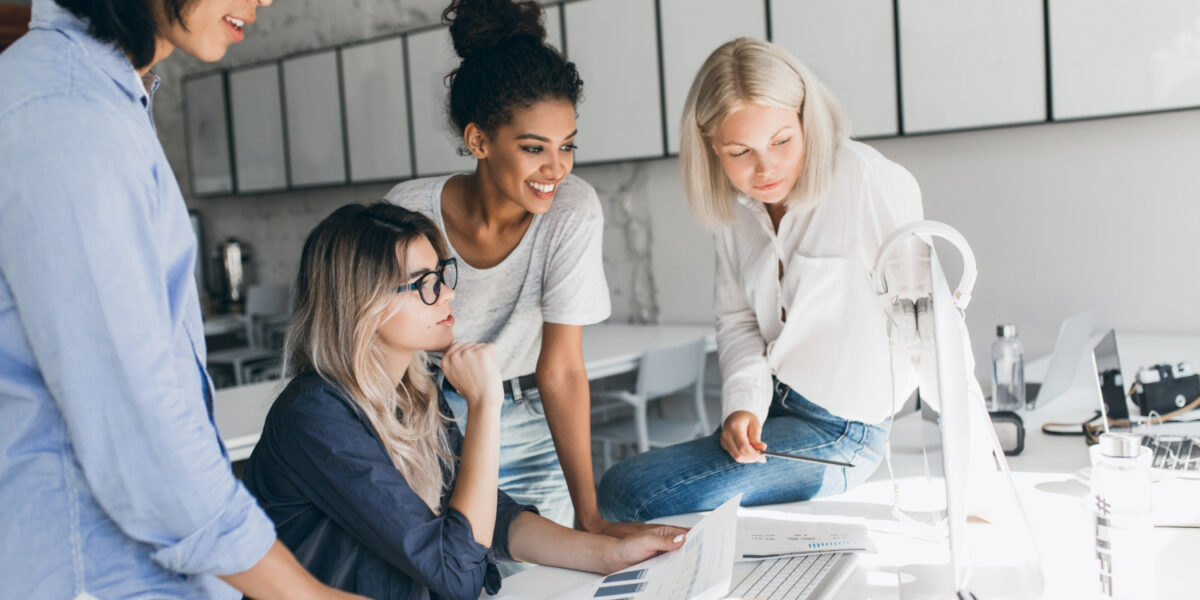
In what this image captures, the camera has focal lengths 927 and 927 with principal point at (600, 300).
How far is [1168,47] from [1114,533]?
85.3 inches

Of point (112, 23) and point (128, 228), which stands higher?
point (112, 23)

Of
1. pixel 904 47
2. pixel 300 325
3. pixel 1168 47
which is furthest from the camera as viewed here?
pixel 904 47

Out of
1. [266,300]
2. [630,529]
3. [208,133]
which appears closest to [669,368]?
[630,529]

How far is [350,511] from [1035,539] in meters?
0.84

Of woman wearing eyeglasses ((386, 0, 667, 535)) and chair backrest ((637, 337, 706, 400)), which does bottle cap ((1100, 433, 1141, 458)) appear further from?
chair backrest ((637, 337, 706, 400))

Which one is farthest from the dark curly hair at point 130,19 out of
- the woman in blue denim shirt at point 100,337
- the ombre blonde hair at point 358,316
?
the ombre blonde hair at point 358,316

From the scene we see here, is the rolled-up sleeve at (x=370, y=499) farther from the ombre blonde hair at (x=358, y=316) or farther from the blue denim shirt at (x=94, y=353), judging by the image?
the blue denim shirt at (x=94, y=353)

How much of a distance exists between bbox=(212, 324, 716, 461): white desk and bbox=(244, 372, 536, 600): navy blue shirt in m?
0.35

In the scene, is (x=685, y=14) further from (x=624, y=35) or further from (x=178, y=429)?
(x=178, y=429)

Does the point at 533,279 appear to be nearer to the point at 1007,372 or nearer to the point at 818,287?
the point at 818,287

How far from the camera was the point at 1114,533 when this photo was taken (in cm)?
97

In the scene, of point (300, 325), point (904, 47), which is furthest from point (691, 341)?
point (300, 325)

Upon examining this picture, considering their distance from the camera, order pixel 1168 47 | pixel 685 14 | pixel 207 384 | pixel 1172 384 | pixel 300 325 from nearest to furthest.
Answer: pixel 207 384, pixel 300 325, pixel 1172 384, pixel 1168 47, pixel 685 14

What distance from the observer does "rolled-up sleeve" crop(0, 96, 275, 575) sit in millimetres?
714
